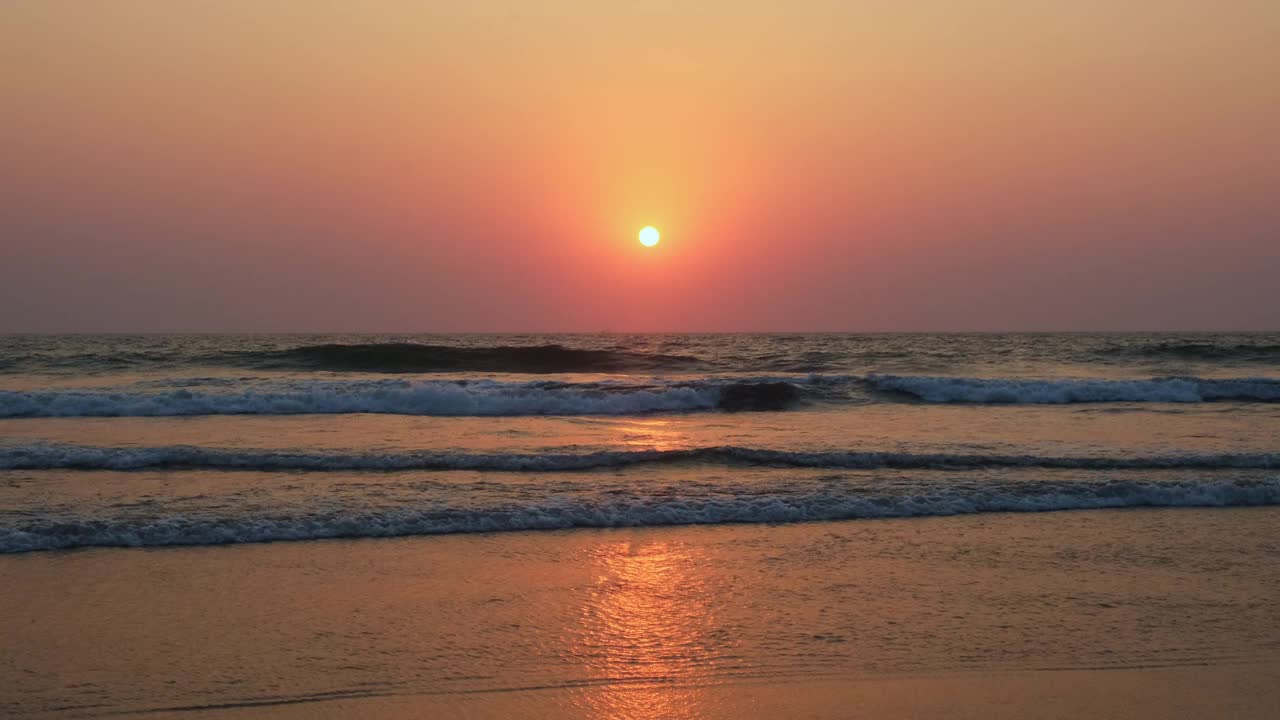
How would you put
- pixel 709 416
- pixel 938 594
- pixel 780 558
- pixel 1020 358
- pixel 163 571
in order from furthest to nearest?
1. pixel 1020 358
2. pixel 709 416
3. pixel 780 558
4. pixel 163 571
5. pixel 938 594

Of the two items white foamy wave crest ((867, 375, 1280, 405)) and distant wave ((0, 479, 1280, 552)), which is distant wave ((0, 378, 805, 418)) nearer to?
white foamy wave crest ((867, 375, 1280, 405))

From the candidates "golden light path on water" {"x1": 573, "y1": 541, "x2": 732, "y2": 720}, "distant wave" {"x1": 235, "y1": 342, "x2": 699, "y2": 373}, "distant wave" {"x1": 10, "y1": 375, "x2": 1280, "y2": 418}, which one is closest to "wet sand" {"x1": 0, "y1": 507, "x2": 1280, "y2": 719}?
"golden light path on water" {"x1": 573, "y1": 541, "x2": 732, "y2": 720}

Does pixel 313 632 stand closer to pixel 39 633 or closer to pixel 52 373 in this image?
pixel 39 633

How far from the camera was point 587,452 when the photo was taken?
12.9 m

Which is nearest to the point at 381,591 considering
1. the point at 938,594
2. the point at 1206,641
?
the point at 938,594

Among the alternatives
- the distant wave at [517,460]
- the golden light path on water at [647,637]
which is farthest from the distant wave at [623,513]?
the distant wave at [517,460]

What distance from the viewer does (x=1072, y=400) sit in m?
23.3

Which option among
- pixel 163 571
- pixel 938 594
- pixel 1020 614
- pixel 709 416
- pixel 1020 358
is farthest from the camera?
pixel 1020 358

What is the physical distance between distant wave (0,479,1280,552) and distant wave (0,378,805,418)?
1138 cm

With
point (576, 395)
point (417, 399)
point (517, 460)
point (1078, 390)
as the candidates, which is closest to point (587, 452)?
point (517, 460)

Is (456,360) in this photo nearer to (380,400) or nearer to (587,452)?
(380,400)

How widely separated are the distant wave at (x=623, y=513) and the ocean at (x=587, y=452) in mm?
26

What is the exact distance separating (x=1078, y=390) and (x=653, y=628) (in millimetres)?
21280

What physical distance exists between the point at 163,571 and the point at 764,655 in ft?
14.5
